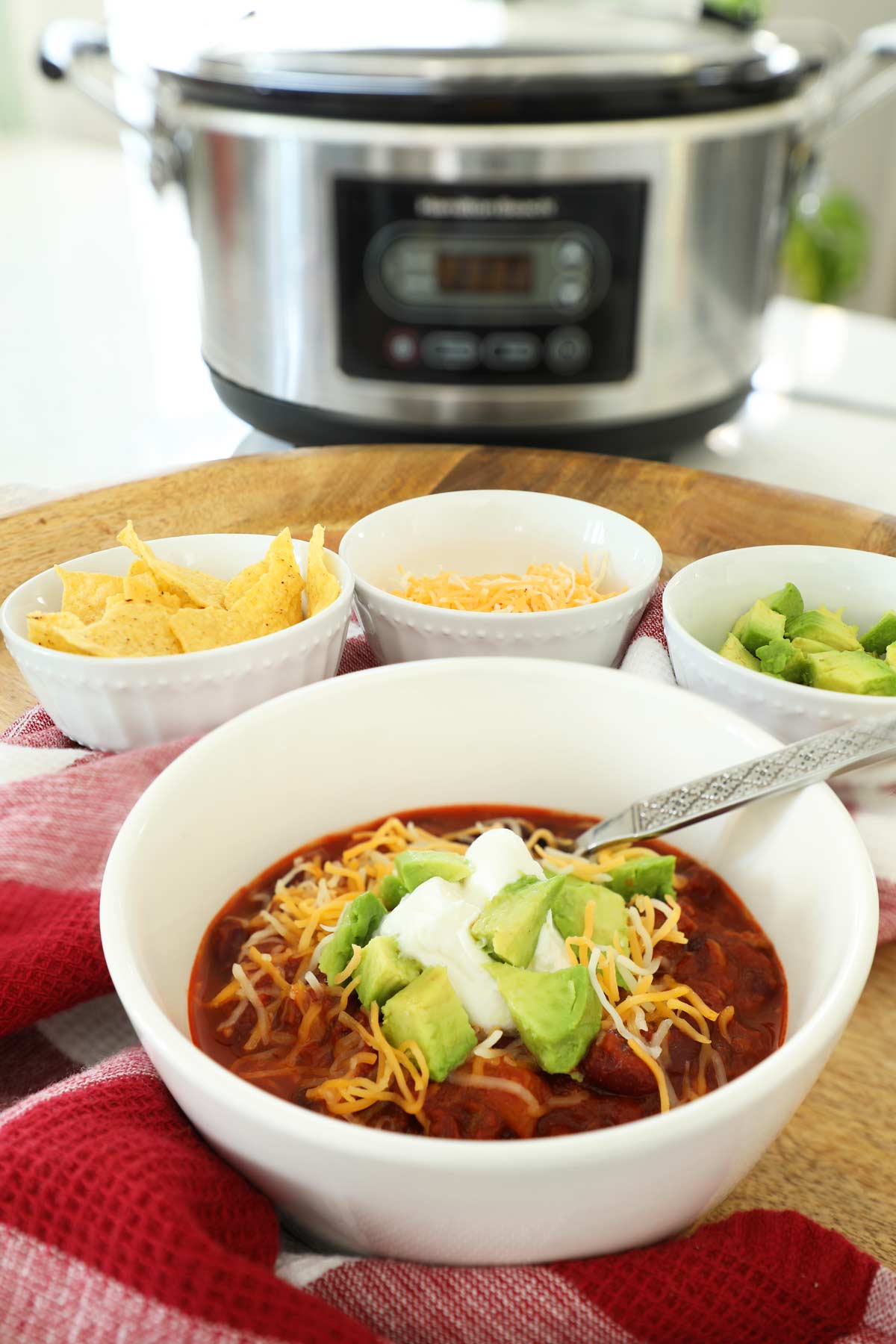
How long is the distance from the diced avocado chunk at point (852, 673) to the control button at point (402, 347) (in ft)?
2.22

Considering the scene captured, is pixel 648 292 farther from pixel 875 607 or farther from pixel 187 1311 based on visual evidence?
pixel 187 1311

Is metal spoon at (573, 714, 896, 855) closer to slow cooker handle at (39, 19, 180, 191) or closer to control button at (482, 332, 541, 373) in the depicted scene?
control button at (482, 332, 541, 373)

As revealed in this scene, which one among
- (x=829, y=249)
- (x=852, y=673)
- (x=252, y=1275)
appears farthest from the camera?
(x=829, y=249)

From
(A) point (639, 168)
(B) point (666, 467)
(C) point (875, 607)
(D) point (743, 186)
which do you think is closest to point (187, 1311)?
(C) point (875, 607)

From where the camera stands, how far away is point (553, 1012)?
2.40ft

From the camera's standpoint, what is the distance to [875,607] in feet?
3.75

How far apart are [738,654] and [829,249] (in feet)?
11.7

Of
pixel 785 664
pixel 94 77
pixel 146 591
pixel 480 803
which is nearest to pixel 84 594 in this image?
pixel 146 591

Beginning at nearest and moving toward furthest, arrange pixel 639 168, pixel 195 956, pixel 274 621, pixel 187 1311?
pixel 187 1311
pixel 195 956
pixel 274 621
pixel 639 168

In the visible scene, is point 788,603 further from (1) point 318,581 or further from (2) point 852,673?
(1) point 318,581

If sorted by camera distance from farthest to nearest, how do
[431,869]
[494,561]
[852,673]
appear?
[494,561], [852,673], [431,869]

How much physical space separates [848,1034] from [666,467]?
0.79 meters

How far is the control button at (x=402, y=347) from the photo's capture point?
1.47m

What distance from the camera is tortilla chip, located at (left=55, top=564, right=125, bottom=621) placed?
108 centimetres
